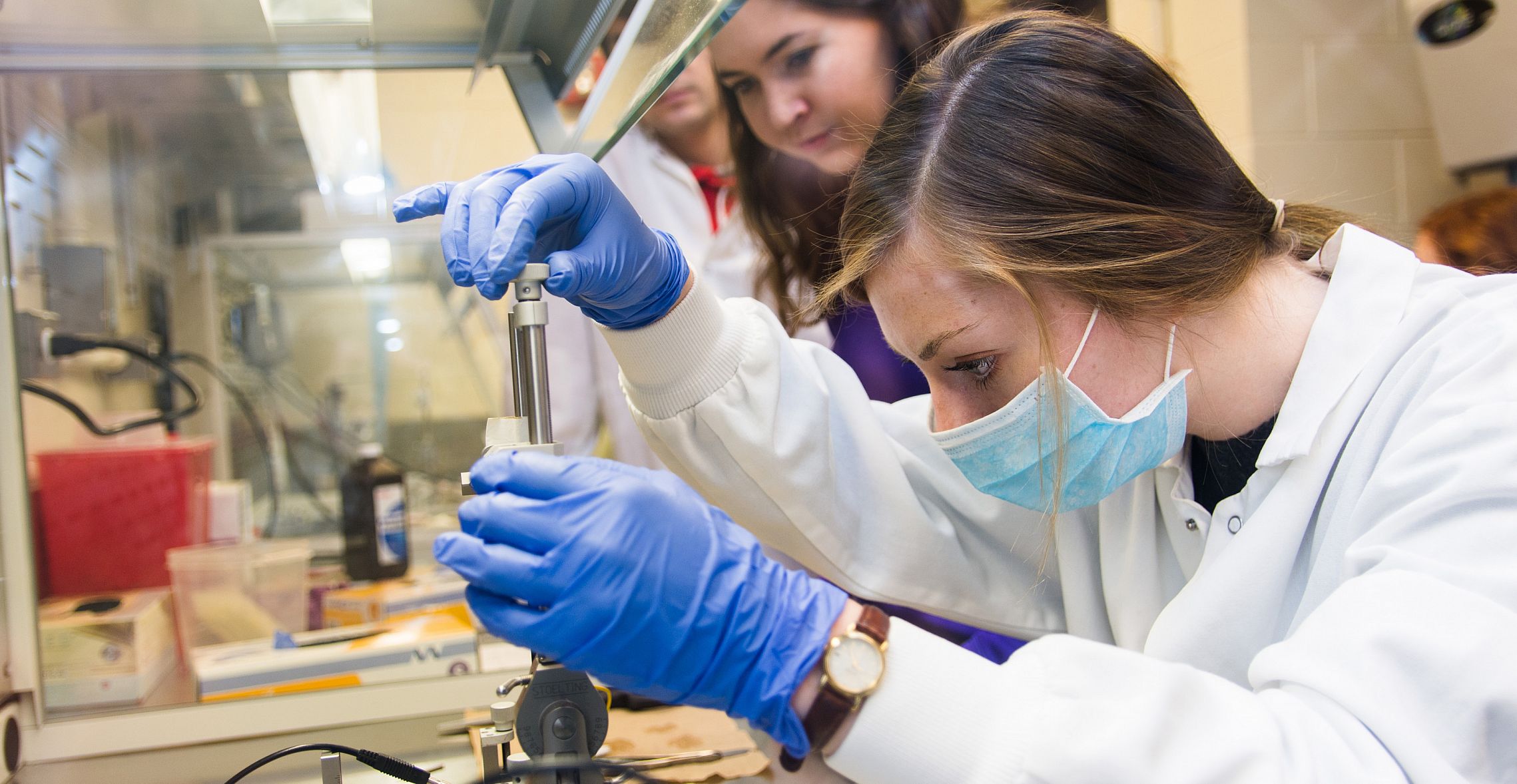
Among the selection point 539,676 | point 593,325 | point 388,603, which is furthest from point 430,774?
point 593,325

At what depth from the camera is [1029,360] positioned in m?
0.83

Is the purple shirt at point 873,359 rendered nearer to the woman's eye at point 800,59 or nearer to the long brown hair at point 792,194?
the long brown hair at point 792,194

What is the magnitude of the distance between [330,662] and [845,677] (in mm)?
876

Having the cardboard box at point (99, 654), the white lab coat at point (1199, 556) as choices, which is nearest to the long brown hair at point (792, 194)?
the white lab coat at point (1199, 556)

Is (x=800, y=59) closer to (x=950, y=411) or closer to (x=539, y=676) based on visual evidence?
(x=950, y=411)

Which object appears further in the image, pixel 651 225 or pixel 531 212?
pixel 651 225

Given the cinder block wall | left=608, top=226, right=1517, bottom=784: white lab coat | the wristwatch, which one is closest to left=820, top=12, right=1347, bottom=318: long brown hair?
left=608, top=226, right=1517, bottom=784: white lab coat

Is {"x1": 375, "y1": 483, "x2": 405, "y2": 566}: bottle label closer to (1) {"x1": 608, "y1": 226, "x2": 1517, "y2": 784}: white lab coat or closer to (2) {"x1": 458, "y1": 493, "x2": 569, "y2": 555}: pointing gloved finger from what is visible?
(1) {"x1": 608, "y1": 226, "x2": 1517, "y2": 784}: white lab coat

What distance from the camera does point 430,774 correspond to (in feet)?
2.89

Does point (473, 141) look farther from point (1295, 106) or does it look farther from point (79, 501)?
point (1295, 106)

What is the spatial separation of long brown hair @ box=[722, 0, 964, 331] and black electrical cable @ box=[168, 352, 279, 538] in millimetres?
1223

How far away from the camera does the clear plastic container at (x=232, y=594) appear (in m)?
1.34

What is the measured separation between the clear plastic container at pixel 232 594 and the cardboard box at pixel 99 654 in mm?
74

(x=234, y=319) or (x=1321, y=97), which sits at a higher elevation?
(x=1321, y=97)
